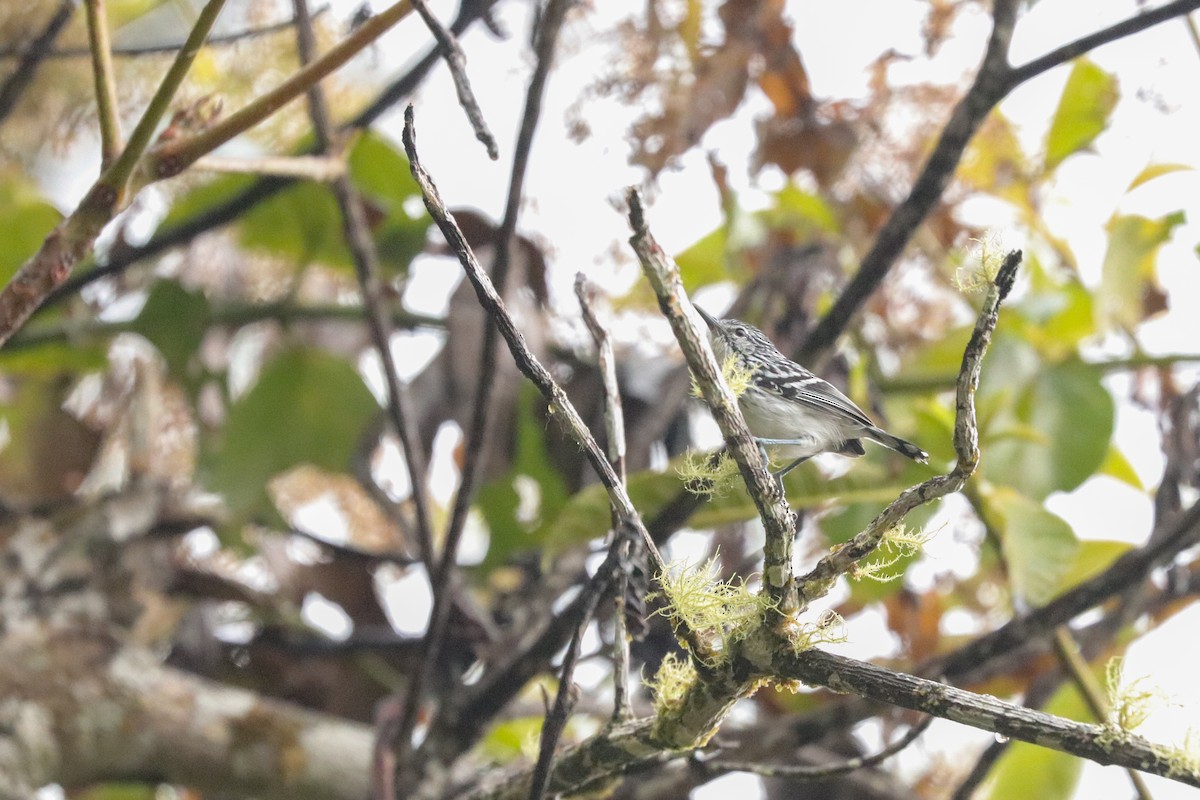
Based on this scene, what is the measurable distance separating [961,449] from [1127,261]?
1.26m

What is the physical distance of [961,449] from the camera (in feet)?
1.98

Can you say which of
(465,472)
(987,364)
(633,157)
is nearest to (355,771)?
(465,472)

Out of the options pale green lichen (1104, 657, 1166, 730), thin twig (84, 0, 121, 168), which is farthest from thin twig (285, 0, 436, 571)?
pale green lichen (1104, 657, 1166, 730)

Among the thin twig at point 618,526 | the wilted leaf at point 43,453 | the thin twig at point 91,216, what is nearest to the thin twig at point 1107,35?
the thin twig at point 618,526

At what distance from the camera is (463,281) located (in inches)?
71.0

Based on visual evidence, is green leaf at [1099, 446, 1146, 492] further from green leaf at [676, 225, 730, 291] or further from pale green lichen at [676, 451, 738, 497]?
pale green lichen at [676, 451, 738, 497]

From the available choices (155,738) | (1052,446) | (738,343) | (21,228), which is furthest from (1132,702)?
(21,228)

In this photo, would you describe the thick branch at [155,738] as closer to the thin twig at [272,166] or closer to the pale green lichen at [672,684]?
the thin twig at [272,166]

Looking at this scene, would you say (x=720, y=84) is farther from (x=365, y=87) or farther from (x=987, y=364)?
(x=365, y=87)

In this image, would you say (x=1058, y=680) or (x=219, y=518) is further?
(x=219, y=518)

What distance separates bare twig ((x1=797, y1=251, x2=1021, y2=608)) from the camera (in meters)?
0.57

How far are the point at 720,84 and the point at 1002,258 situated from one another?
46.0 inches

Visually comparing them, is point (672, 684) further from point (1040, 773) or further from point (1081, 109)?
point (1081, 109)

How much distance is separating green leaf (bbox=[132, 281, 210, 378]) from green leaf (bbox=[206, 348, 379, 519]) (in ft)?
0.48
